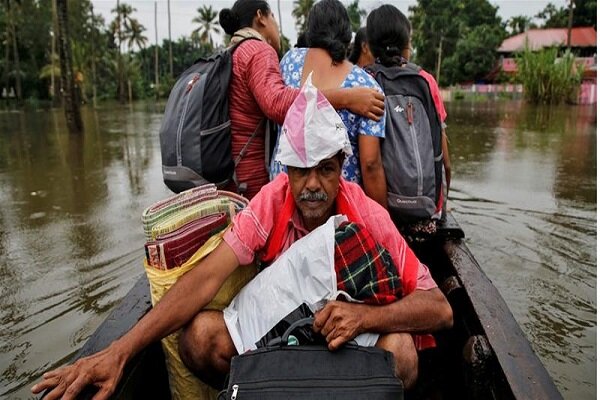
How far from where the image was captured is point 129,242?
16.7 feet

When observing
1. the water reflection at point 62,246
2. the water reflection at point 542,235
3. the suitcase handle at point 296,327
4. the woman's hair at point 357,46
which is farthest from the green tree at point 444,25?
the suitcase handle at point 296,327

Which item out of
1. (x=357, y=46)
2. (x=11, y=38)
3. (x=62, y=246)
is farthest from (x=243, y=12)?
(x=11, y=38)

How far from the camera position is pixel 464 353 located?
1.99 m

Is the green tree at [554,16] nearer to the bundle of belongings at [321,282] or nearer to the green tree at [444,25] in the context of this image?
the green tree at [444,25]

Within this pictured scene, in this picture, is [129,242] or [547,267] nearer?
[547,267]

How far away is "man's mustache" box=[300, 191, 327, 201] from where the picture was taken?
6.17ft

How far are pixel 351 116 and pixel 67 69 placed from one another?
12.5m

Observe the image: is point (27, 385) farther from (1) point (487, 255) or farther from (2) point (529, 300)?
(1) point (487, 255)

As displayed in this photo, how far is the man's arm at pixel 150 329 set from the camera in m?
1.54

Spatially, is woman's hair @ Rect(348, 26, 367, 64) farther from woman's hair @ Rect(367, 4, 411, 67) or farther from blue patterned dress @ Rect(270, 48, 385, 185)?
blue patterned dress @ Rect(270, 48, 385, 185)

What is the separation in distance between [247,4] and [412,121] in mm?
1030

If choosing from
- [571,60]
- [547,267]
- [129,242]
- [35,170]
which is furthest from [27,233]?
[571,60]

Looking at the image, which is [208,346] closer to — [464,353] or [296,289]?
[296,289]

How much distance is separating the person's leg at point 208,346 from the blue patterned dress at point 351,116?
2.89 feet
